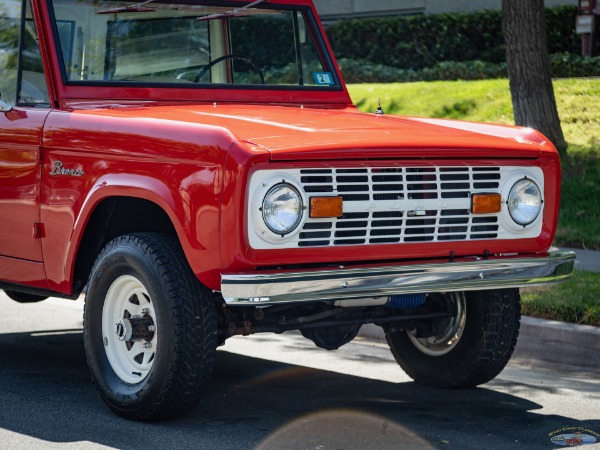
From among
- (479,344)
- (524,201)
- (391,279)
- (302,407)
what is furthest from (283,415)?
(524,201)

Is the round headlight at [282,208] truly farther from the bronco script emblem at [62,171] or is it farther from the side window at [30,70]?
the side window at [30,70]

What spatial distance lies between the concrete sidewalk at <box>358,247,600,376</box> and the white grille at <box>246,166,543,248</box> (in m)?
1.62

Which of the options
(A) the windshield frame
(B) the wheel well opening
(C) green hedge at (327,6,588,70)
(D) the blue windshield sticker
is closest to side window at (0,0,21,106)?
(A) the windshield frame

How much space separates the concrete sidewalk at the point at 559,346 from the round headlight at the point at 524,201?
5.52 feet

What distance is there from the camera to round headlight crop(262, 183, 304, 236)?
5328 millimetres

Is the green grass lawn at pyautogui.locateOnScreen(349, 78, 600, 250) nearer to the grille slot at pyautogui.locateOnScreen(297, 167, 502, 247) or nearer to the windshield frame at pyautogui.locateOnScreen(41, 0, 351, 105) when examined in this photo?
the windshield frame at pyautogui.locateOnScreen(41, 0, 351, 105)

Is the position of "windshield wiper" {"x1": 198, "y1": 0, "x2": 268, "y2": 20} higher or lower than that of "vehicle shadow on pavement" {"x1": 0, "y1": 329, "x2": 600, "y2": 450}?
higher

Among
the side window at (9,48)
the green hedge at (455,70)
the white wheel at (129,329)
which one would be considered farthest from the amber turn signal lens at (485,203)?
the green hedge at (455,70)

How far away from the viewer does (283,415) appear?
6062 millimetres

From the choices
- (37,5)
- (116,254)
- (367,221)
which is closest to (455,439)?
(367,221)

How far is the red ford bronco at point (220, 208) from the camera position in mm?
5375

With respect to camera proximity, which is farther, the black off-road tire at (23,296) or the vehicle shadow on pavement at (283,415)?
the black off-road tire at (23,296)

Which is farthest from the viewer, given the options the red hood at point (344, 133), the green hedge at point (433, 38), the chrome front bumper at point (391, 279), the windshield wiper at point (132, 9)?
the green hedge at point (433, 38)

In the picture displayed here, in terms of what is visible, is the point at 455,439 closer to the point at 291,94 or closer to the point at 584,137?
the point at 291,94
